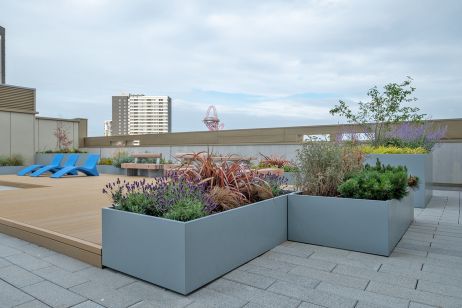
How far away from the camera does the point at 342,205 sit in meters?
3.40

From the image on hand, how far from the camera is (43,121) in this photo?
17.8 meters

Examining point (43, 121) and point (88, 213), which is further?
point (43, 121)

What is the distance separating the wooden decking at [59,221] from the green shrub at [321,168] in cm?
227

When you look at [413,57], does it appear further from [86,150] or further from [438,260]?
[86,150]

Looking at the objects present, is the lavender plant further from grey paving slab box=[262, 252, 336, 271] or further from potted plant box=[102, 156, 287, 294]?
grey paving slab box=[262, 252, 336, 271]

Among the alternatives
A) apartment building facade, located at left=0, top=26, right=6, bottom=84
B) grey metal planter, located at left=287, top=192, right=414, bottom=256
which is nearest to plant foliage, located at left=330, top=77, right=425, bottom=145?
grey metal planter, located at left=287, top=192, right=414, bottom=256

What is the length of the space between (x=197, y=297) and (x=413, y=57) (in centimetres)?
937

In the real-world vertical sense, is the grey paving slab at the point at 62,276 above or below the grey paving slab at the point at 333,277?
below

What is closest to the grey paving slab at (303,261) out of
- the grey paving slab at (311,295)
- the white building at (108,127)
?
the grey paving slab at (311,295)

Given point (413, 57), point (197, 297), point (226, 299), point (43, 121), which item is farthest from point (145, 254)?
point (43, 121)

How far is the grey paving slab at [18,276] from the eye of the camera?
2.48 meters

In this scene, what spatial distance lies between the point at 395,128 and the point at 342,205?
5208 millimetres

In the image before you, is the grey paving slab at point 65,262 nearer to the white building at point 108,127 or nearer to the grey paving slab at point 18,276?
the grey paving slab at point 18,276

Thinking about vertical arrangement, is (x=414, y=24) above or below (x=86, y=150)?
above
